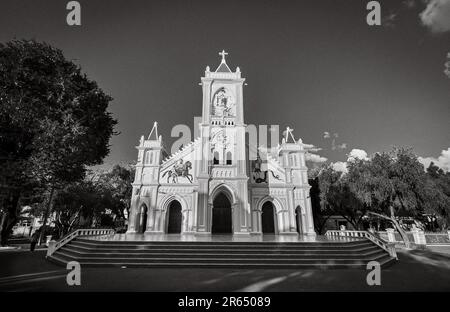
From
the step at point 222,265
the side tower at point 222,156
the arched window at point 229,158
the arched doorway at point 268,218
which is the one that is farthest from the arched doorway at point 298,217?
the step at point 222,265

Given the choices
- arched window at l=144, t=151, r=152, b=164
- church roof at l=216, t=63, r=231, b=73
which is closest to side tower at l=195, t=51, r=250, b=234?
church roof at l=216, t=63, r=231, b=73

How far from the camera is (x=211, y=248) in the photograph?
35.6 feet

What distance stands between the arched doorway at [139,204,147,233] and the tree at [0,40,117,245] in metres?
7.54

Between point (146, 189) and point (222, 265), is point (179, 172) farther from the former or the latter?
point (222, 265)

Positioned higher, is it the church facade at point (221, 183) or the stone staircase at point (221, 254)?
the church facade at point (221, 183)

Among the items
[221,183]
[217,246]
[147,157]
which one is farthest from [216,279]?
[147,157]

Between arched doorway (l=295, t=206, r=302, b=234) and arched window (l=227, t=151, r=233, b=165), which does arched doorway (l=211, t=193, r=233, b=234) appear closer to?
arched window (l=227, t=151, r=233, b=165)

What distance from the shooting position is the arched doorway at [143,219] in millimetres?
21084

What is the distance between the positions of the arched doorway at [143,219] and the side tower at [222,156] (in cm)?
610

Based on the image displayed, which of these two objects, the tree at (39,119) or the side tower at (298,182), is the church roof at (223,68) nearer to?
the side tower at (298,182)

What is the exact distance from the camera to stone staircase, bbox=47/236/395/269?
9609 mm

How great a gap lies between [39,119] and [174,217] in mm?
13155
